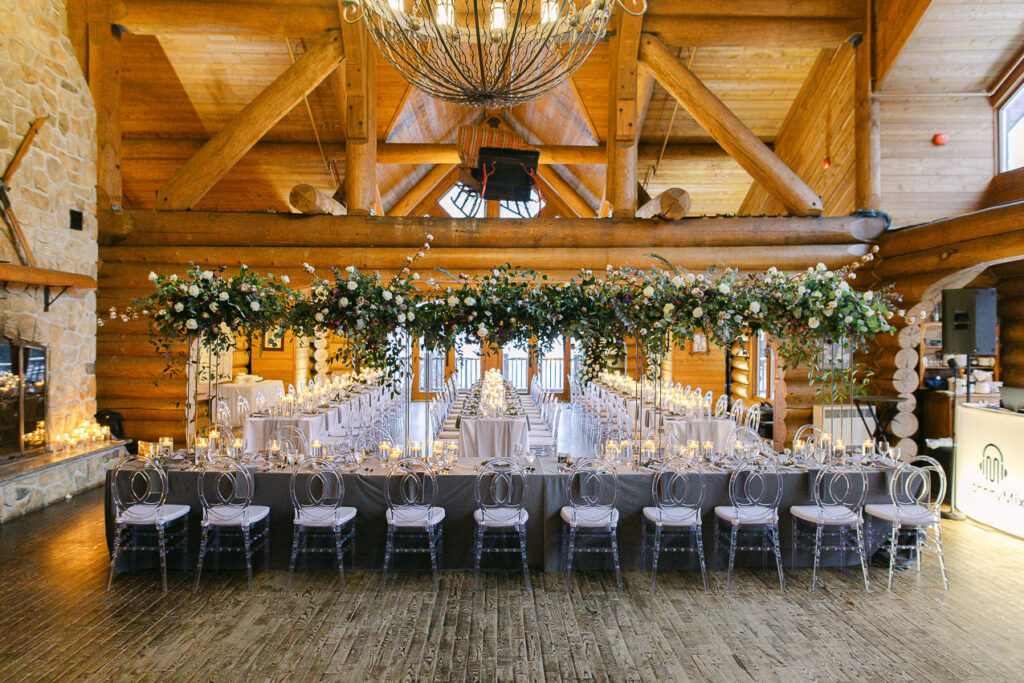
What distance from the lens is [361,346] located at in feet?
18.0

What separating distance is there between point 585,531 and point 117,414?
7.69 meters

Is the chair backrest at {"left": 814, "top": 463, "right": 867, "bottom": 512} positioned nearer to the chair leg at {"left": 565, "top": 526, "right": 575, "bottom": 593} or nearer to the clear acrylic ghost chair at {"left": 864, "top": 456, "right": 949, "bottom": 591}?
the clear acrylic ghost chair at {"left": 864, "top": 456, "right": 949, "bottom": 591}

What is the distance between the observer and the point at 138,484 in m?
5.16

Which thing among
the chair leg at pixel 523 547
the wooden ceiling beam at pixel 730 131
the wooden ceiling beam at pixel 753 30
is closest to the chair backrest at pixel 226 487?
the chair leg at pixel 523 547

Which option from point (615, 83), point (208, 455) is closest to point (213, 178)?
point (208, 455)

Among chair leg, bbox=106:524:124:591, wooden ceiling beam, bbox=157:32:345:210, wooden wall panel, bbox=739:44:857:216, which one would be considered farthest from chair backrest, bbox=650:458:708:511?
wooden ceiling beam, bbox=157:32:345:210

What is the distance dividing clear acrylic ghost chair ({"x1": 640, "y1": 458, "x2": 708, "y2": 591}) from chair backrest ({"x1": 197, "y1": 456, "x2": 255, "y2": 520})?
3472mm

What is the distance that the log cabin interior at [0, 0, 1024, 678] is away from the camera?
7020 mm

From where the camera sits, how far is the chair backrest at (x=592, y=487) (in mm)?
4867

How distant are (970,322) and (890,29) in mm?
4578

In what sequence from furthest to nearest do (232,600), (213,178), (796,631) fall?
1. (213,178)
2. (232,600)
3. (796,631)

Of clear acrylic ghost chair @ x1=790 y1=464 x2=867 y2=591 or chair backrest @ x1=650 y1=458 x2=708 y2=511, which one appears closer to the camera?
clear acrylic ghost chair @ x1=790 y1=464 x2=867 y2=591

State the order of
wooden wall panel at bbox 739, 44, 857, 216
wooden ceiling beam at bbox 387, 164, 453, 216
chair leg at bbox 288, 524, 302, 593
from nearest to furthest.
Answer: chair leg at bbox 288, 524, 302, 593
wooden wall panel at bbox 739, 44, 857, 216
wooden ceiling beam at bbox 387, 164, 453, 216

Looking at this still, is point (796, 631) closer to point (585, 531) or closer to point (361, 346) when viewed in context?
point (585, 531)
